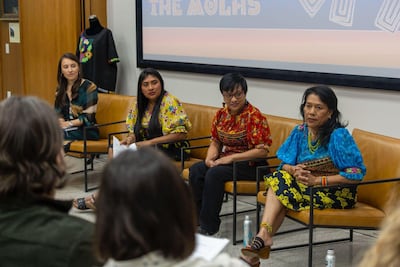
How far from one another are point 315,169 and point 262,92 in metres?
1.60

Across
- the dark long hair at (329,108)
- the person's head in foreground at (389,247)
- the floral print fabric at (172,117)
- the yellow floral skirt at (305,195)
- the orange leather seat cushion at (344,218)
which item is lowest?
the orange leather seat cushion at (344,218)

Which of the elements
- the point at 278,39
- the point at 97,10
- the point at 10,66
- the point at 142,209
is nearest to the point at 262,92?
the point at 278,39

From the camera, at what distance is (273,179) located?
3.81 m

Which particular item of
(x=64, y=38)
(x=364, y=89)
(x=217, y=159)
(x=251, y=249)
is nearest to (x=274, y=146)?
(x=217, y=159)

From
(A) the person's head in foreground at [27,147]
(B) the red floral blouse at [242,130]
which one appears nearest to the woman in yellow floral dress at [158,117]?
(B) the red floral blouse at [242,130]

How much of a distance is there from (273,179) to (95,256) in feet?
8.09

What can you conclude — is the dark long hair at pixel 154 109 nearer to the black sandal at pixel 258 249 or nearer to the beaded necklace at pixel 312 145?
the beaded necklace at pixel 312 145

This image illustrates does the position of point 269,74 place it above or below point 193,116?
above

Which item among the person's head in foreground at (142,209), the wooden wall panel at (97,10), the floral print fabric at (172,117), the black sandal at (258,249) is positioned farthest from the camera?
the wooden wall panel at (97,10)

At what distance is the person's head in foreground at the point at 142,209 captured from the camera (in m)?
1.29

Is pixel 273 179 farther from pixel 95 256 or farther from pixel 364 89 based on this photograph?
Result: pixel 95 256

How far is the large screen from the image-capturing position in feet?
14.2

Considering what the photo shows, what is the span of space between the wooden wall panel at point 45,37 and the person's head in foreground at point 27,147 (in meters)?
5.72

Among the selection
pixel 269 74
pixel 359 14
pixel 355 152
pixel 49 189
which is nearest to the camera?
pixel 49 189
